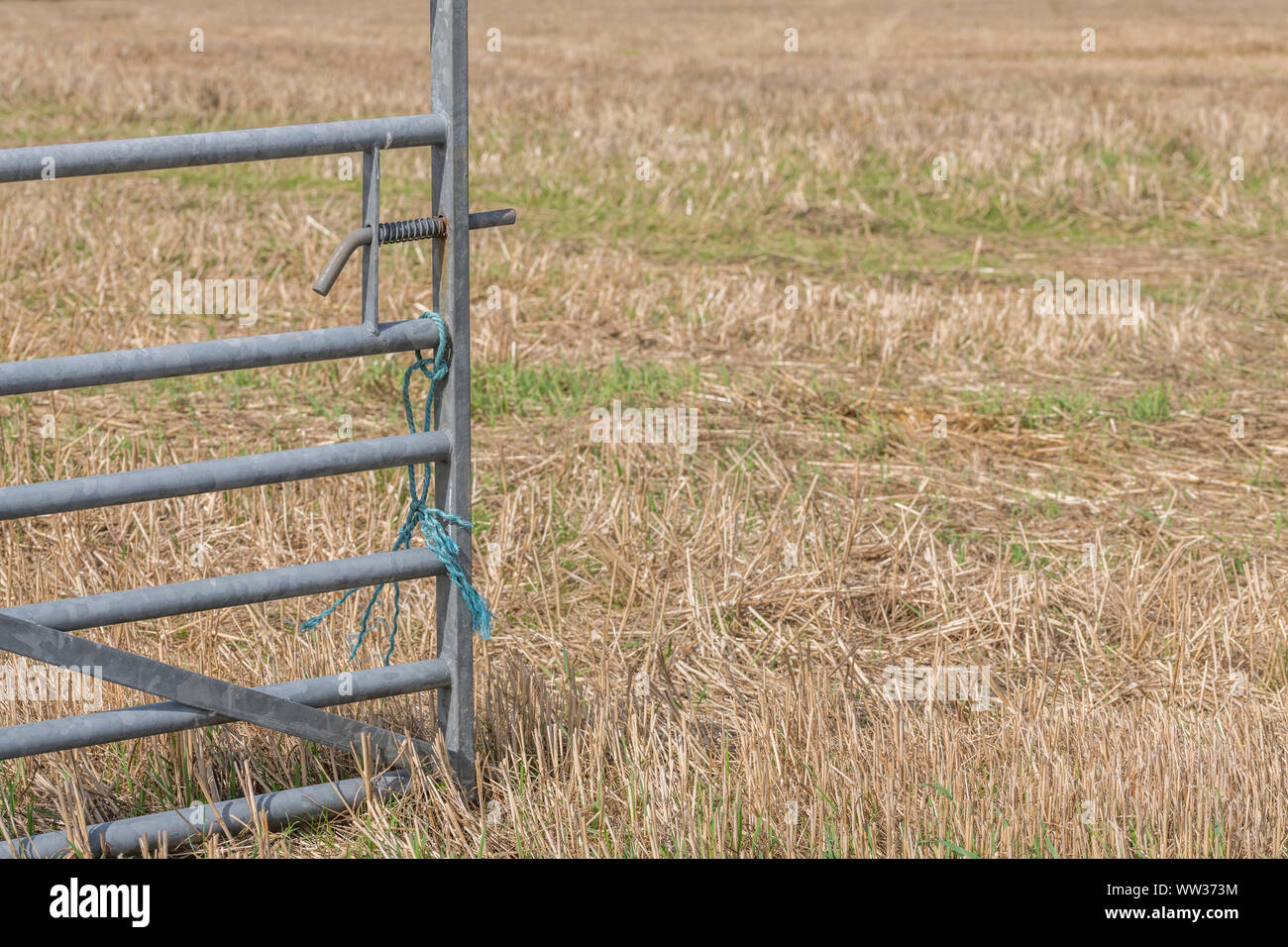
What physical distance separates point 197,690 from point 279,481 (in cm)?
43

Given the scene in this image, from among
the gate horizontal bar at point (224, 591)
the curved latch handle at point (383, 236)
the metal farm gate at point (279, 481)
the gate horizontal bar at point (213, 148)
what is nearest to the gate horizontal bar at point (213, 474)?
the metal farm gate at point (279, 481)

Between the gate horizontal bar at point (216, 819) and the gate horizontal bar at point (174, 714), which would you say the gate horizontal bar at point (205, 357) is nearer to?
the gate horizontal bar at point (174, 714)

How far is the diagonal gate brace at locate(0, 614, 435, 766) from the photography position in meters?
2.40

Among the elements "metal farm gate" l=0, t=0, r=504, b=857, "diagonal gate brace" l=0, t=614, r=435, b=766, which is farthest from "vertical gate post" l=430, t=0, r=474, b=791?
"diagonal gate brace" l=0, t=614, r=435, b=766

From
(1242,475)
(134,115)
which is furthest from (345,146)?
(134,115)

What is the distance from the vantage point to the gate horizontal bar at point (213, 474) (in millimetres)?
2410

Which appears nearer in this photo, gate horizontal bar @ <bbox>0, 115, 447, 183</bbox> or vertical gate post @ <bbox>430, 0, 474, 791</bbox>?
gate horizontal bar @ <bbox>0, 115, 447, 183</bbox>

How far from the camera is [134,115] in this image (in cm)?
1588

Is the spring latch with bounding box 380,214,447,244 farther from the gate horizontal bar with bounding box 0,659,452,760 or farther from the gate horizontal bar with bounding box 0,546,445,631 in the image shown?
the gate horizontal bar with bounding box 0,659,452,760

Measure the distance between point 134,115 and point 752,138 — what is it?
749cm

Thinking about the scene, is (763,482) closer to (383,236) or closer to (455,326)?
(455,326)

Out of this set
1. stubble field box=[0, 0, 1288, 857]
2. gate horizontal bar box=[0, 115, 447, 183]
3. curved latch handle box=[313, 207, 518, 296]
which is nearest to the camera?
gate horizontal bar box=[0, 115, 447, 183]

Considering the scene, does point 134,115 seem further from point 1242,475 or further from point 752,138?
point 1242,475

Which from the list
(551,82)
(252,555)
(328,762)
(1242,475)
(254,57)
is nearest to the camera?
(328,762)
